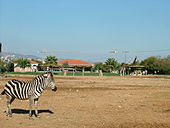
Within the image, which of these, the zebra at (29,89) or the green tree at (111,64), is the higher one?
the green tree at (111,64)

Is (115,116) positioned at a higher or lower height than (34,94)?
lower

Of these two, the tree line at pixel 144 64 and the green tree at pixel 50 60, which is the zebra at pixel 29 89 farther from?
the green tree at pixel 50 60

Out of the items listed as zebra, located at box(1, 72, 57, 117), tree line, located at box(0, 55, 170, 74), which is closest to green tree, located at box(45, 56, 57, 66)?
tree line, located at box(0, 55, 170, 74)

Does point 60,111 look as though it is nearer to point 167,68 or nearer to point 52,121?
point 52,121

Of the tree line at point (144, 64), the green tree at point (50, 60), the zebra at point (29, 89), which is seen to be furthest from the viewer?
the green tree at point (50, 60)

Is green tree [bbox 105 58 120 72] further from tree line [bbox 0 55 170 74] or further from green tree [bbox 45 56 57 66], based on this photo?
green tree [bbox 45 56 57 66]

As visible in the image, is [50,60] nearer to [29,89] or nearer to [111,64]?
[111,64]

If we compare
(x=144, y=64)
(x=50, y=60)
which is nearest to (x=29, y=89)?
(x=144, y=64)

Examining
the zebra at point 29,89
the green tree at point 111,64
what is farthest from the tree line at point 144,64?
the zebra at point 29,89

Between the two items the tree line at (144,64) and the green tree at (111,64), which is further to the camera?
the green tree at (111,64)

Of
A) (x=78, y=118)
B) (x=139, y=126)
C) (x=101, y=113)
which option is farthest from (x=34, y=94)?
(x=139, y=126)

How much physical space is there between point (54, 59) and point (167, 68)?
2096 inches

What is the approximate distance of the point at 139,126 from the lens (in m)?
11.1

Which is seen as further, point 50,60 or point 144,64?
point 50,60
